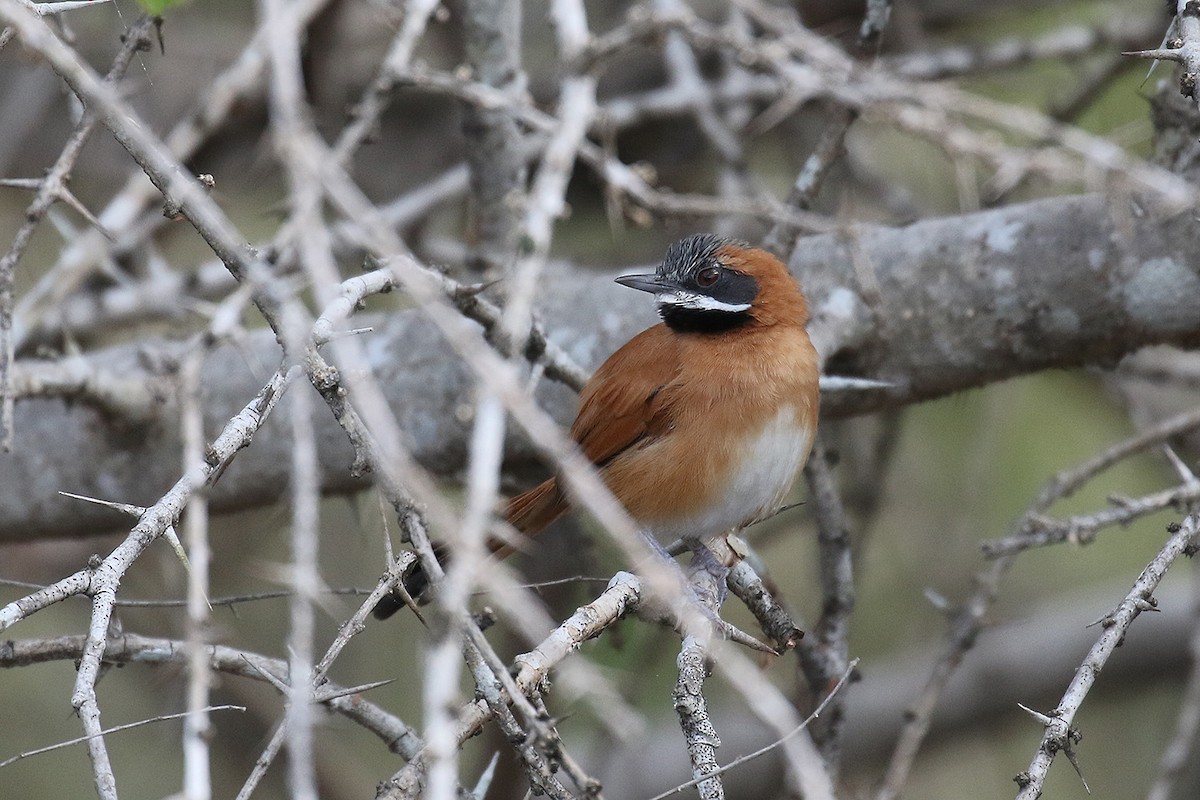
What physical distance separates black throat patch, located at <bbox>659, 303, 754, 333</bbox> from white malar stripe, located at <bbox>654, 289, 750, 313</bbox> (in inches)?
0.6

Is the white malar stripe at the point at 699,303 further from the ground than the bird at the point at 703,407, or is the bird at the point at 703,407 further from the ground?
the white malar stripe at the point at 699,303

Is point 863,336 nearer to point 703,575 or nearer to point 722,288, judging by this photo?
point 722,288

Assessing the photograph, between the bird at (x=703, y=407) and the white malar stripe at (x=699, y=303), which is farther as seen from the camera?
the white malar stripe at (x=699, y=303)

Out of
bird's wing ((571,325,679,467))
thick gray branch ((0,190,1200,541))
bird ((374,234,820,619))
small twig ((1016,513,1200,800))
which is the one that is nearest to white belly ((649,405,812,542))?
bird ((374,234,820,619))

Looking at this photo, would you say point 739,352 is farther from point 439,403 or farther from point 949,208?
point 949,208

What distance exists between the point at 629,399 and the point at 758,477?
53 cm

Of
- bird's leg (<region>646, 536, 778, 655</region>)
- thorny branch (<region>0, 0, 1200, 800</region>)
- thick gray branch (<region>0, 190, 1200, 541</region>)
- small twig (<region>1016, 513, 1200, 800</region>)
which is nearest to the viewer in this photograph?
thorny branch (<region>0, 0, 1200, 800</region>)

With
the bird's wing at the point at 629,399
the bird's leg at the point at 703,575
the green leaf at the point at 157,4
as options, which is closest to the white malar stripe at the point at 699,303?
the bird's wing at the point at 629,399

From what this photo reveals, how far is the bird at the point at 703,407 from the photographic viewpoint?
164 inches

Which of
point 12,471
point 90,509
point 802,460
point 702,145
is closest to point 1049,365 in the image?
point 802,460

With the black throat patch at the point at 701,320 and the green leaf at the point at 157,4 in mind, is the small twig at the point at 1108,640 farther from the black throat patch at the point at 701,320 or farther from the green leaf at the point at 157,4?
the green leaf at the point at 157,4

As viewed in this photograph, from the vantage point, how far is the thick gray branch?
13.4ft

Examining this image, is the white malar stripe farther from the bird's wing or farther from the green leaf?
the green leaf

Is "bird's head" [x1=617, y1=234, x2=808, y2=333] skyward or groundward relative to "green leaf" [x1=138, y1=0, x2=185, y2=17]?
groundward
